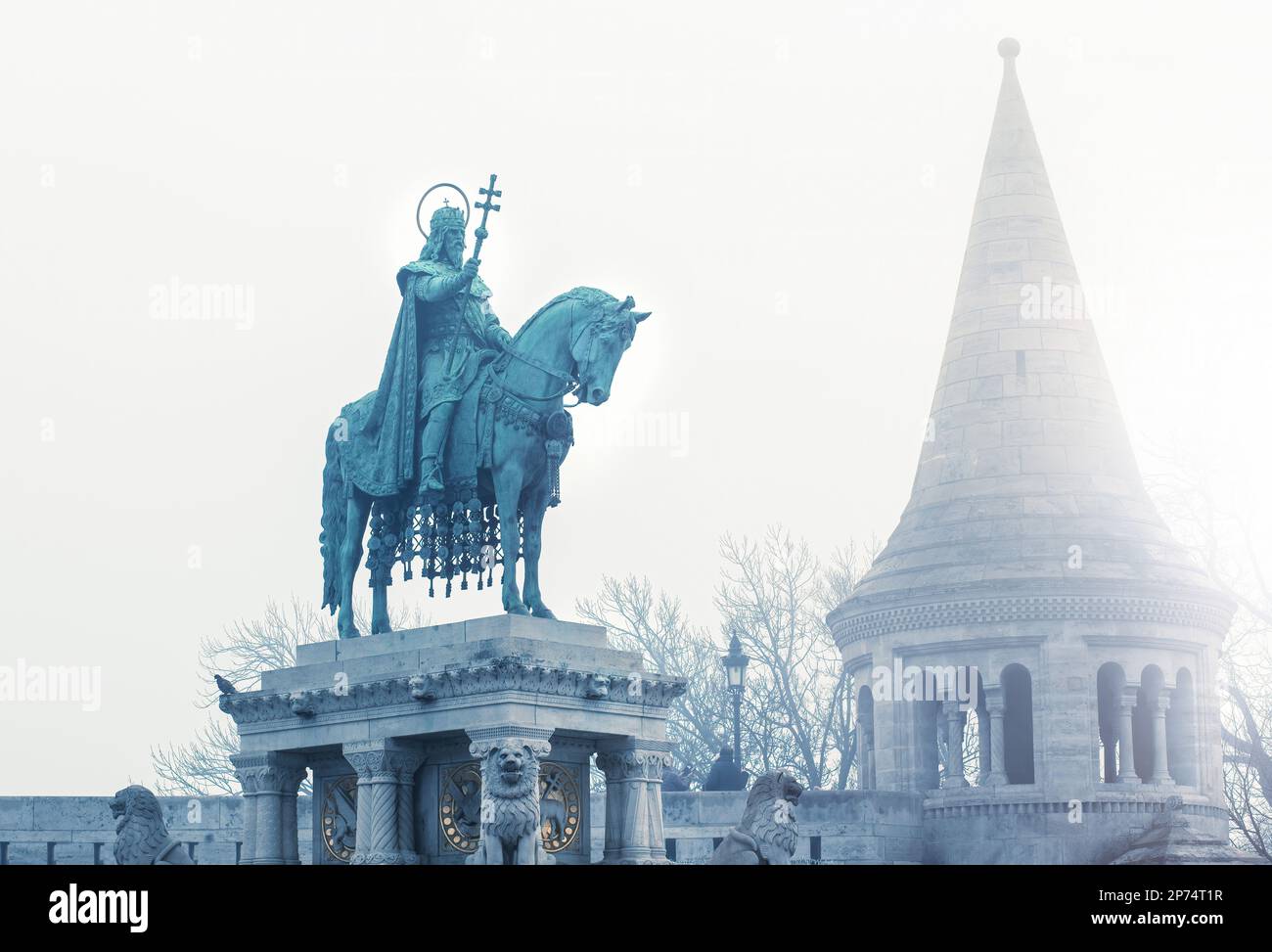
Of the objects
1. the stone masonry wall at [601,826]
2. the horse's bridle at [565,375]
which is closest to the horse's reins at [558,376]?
the horse's bridle at [565,375]

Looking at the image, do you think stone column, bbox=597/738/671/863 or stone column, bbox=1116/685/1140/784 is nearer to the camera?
stone column, bbox=597/738/671/863

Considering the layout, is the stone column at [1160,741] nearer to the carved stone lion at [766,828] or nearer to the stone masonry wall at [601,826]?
the stone masonry wall at [601,826]

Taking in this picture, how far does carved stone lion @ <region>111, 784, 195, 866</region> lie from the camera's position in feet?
67.0

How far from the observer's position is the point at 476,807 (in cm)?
1959

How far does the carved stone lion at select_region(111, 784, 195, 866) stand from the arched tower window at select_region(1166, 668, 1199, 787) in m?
23.5

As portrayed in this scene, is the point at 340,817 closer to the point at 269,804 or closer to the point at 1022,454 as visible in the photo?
the point at 269,804

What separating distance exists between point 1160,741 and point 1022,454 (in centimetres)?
536

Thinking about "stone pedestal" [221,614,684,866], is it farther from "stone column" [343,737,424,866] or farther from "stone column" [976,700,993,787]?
"stone column" [976,700,993,787]

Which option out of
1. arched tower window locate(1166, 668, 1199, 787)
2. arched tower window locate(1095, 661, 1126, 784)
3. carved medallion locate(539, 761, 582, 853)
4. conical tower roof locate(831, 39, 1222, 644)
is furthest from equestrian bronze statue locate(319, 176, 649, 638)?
arched tower window locate(1166, 668, 1199, 787)

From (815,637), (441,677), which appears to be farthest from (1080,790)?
(441,677)

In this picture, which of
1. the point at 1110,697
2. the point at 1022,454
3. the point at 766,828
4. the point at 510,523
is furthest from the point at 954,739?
the point at 510,523

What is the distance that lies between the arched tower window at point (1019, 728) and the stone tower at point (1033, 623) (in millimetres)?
32
